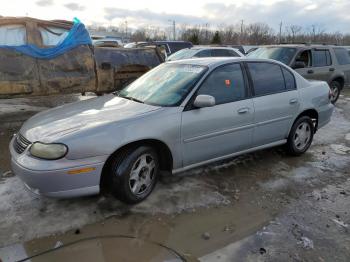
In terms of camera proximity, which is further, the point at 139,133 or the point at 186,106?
the point at 186,106

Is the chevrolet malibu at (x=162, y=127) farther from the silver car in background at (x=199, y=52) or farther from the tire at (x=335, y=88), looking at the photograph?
the silver car in background at (x=199, y=52)

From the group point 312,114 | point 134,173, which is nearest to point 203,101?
point 134,173

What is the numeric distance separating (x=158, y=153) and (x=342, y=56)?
28.5 feet

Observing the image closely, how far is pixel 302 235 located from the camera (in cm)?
337

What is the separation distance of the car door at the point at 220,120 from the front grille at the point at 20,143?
1.63 metres

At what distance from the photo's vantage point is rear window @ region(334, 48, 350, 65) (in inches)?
405

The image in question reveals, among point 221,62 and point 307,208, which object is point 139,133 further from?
point 307,208

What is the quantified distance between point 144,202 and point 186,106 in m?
1.17

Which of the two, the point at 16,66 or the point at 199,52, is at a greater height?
the point at 199,52

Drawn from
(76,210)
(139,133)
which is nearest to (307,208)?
(139,133)

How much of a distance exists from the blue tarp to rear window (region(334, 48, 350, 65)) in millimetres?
7215

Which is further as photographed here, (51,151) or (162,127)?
(162,127)

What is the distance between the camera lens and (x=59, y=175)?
3191 mm

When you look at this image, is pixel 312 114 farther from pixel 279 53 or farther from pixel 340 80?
pixel 340 80
